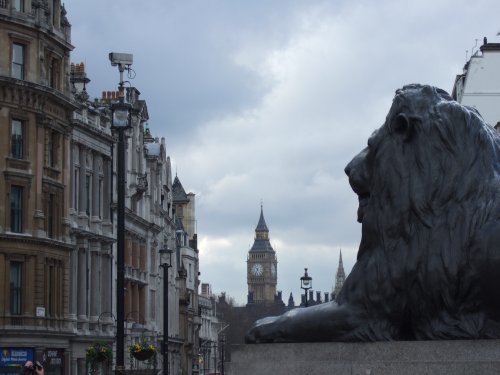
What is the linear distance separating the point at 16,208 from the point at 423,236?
38815 mm

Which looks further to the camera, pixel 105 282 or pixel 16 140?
pixel 105 282

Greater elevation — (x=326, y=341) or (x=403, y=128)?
(x=403, y=128)

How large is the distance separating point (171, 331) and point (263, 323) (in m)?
72.1

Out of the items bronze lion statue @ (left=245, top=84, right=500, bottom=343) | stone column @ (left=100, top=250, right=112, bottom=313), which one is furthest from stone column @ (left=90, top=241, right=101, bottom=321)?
bronze lion statue @ (left=245, top=84, right=500, bottom=343)

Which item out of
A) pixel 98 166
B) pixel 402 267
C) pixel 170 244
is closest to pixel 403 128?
pixel 402 267

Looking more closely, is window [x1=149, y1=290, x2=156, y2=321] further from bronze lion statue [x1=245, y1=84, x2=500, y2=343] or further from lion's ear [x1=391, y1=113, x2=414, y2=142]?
lion's ear [x1=391, y1=113, x2=414, y2=142]

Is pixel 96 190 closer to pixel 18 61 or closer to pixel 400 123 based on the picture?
pixel 18 61

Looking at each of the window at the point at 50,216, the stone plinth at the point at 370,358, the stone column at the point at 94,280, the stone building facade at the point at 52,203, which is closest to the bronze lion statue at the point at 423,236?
the stone plinth at the point at 370,358

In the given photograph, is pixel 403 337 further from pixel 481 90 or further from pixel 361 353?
pixel 481 90

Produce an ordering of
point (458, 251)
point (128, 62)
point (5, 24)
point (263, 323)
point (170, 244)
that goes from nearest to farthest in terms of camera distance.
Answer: point (458, 251) < point (263, 323) < point (128, 62) < point (5, 24) < point (170, 244)

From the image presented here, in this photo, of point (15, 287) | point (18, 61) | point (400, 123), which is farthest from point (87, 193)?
point (400, 123)

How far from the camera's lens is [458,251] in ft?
33.7

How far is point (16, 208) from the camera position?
47.8m

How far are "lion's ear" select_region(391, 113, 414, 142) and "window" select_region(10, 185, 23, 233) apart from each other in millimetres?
38158
